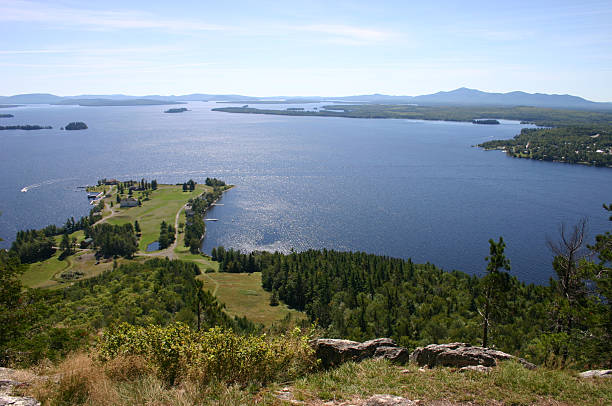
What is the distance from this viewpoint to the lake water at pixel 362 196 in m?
79.5

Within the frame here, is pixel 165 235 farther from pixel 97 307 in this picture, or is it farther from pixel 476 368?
pixel 476 368

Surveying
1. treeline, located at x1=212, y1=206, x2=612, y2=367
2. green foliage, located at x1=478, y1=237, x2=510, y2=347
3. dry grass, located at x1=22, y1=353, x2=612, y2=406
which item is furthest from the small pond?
dry grass, located at x1=22, y1=353, x2=612, y2=406

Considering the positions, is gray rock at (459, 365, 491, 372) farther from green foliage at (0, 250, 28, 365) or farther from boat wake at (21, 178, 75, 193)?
boat wake at (21, 178, 75, 193)

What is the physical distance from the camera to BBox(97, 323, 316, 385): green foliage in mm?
11859

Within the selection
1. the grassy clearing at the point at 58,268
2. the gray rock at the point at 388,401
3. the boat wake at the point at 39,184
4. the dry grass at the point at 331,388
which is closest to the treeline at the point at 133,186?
the boat wake at the point at 39,184

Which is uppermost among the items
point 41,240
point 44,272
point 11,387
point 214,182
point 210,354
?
point 210,354

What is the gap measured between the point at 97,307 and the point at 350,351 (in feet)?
146

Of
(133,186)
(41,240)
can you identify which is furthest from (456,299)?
(133,186)

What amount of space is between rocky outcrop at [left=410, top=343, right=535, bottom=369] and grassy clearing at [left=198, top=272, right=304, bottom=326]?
3892cm

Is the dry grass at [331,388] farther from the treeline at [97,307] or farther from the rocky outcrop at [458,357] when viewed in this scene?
the treeline at [97,307]

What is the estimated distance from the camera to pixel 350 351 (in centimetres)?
1380

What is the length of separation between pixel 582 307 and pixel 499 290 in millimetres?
3882

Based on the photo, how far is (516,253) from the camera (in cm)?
7138

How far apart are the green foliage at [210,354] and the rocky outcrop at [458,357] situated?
4255 mm
